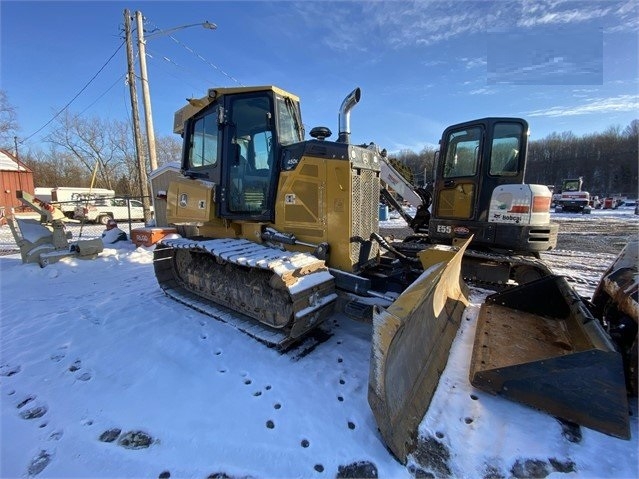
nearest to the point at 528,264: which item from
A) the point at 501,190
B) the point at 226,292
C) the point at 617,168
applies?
the point at 501,190

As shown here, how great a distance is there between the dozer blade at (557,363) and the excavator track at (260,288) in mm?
1681

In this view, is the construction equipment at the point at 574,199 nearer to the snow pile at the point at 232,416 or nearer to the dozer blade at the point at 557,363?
the dozer blade at the point at 557,363

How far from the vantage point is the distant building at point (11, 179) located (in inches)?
848

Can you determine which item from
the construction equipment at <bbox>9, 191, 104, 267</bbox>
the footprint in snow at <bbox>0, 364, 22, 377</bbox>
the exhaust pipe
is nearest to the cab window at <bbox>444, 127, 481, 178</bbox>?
the exhaust pipe

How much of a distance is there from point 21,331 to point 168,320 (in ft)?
6.12

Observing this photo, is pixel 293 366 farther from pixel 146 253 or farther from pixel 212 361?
pixel 146 253

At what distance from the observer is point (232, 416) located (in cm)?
261

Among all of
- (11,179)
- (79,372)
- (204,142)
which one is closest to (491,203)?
(204,142)

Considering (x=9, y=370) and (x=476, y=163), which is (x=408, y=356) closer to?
(x=9, y=370)

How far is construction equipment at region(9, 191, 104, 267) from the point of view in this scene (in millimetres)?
7496

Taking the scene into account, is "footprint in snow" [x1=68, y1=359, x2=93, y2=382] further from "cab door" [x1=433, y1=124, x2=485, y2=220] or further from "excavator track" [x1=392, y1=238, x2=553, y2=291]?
"cab door" [x1=433, y1=124, x2=485, y2=220]

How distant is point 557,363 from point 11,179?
101ft

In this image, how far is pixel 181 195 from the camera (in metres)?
5.29

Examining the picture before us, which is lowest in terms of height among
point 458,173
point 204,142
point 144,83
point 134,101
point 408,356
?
point 408,356
